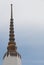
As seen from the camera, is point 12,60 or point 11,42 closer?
point 12,60

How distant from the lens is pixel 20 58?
47.1 ft

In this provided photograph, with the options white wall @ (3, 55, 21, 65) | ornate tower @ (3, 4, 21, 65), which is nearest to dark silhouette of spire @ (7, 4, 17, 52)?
ornate tower @ (3, 4, 21, 65)

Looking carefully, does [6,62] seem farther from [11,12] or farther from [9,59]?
[11,12]

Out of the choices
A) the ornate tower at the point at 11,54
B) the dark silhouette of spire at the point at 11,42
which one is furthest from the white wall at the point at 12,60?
the dark silhouette of spire at the point at 11,42

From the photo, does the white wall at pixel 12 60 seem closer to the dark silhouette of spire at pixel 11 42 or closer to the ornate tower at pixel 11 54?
the ornate tower at pixel 11 54

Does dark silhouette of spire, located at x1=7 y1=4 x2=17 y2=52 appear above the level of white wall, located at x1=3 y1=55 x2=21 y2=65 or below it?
above

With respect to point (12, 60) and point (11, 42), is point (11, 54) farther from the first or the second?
point (11, 42)

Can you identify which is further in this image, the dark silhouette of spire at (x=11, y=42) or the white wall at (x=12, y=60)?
the dark silhouette of spire at (x=11, y=42)

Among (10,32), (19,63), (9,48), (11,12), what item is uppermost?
(11,12)

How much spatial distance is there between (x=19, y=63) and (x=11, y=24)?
9.95 feet

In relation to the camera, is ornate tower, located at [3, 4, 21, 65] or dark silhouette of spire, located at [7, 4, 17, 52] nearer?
ornate tower, located at [3, 4, 21, 65]

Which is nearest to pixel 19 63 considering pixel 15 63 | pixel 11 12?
pixel 15 63

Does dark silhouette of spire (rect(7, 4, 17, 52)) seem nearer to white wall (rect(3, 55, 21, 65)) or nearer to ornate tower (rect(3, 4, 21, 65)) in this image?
ornate tower (rect(3, 4, 21, 65))

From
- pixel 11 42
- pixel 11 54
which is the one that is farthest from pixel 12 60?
pixel 11 42
